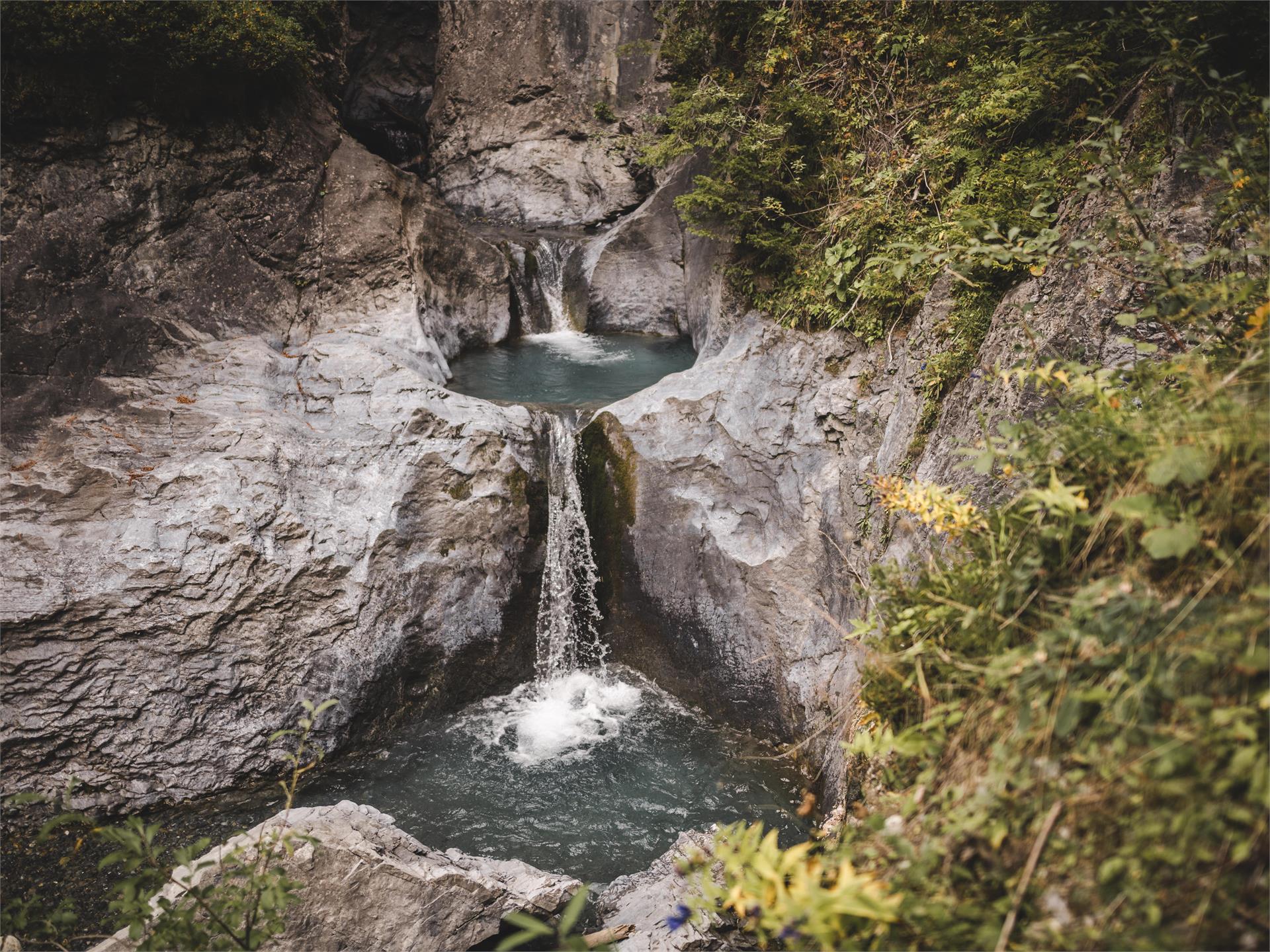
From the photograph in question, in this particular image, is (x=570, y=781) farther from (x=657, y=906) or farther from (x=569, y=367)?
(x=569, y=367)

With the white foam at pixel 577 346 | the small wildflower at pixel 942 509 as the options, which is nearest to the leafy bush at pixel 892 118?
the small wildflower at pixel 942 509

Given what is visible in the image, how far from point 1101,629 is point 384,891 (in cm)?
400

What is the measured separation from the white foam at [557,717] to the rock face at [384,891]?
1.69 metres

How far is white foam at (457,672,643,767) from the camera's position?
612 centimetres

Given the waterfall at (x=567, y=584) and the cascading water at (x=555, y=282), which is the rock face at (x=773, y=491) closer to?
the waterfall at (x=567, y=584)

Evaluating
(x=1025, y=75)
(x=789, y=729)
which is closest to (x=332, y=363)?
(x=789, y=729)

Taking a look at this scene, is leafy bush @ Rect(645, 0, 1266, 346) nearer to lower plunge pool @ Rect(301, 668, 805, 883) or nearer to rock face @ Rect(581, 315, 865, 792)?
rock face @ Rect(581, 315, 865, 792)

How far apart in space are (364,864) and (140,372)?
5389 millimetres

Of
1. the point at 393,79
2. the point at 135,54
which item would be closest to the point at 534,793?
the point at 135,54

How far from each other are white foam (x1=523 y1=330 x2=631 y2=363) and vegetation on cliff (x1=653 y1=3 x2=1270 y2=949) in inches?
274

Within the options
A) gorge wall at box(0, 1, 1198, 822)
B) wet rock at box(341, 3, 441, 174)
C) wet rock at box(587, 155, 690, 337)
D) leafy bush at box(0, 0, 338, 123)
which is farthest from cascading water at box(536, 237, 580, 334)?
wet rock at box(341, 3, 441, 174)

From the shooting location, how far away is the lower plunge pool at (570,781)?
5.19 meters

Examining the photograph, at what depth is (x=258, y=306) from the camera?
25.7 ft

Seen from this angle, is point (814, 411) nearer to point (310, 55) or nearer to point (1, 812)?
point (1, 812)
